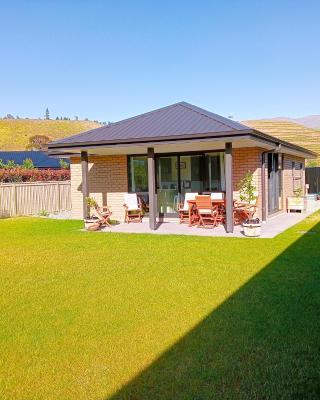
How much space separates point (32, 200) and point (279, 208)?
1019cm

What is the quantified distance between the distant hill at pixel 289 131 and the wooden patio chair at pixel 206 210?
23392 mm

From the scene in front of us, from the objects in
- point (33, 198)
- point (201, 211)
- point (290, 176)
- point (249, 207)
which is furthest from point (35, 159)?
point (249, 207)

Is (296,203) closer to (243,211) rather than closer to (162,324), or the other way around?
(243,211)

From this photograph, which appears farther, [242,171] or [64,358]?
[242,171]

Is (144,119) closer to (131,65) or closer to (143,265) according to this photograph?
(143,265)

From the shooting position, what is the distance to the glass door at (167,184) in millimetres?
14440

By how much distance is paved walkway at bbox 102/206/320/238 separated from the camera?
1127 centimetres

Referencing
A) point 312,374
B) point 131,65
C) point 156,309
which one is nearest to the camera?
point 312,374

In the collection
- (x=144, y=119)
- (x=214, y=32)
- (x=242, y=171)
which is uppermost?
(x=214, y=32)

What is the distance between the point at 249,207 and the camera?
1240cm

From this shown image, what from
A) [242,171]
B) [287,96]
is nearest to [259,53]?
[242,171]

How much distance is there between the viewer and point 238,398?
10.4 ft

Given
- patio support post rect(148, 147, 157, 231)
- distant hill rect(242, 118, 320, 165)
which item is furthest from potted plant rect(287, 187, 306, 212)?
distant hill rect(242, 118, 320, 165)

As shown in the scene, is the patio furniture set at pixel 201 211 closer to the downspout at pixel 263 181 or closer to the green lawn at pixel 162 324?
the downspout at pixel 263 181
